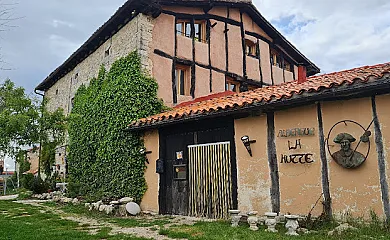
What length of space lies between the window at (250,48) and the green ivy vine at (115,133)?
551 centimetres

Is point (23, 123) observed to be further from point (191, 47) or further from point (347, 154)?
point (347, 154)

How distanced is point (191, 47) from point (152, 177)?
16.9 ft

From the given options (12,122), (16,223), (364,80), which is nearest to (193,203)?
(16,223)

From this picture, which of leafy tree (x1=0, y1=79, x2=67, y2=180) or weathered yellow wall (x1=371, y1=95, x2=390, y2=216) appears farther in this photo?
leafy tree (x1=0, y1=79, x2=67, y2=180)

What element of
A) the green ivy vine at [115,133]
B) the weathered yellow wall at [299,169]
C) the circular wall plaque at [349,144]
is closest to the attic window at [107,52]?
the green ivy vine at [115,133]

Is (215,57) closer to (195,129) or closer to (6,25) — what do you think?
(195,129)

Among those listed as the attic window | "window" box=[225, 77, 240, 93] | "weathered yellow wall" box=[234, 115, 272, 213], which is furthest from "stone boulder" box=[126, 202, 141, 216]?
the attic window

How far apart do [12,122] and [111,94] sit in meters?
4.14

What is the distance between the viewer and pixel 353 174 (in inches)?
232

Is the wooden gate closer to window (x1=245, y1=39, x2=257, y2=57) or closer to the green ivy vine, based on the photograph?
the green ivy vine

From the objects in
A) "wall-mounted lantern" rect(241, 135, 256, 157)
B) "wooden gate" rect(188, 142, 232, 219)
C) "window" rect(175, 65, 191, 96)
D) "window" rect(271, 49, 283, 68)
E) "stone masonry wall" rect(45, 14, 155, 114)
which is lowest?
"wooden gate" rect(188, 142, 232, 219)

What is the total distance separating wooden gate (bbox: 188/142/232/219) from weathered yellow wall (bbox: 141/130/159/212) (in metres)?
1.26

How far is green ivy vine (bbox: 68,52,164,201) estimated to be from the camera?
10.1 m

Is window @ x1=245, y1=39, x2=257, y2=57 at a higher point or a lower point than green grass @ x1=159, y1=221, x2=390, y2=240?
higher
